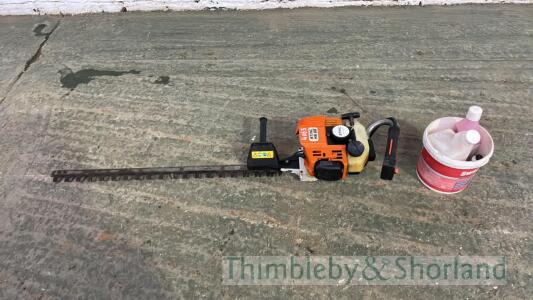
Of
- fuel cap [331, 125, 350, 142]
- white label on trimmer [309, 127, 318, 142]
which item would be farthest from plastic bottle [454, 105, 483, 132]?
white label on trimmer [309, 127, 318, 142]

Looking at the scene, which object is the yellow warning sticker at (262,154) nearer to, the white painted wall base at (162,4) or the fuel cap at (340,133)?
the fuel cap at (340,133)

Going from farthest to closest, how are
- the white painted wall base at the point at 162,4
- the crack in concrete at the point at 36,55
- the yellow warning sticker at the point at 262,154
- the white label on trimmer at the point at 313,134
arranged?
the white painted wall base at the point at 162,4, the crack in concrete at the point at 36,55, the yellow warning sticker at the point at 262,154, the white label on trimmer at the point at 313,134

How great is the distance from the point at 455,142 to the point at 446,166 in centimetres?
13

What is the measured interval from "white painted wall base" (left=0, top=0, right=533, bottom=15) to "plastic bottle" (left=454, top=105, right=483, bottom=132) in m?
2.09

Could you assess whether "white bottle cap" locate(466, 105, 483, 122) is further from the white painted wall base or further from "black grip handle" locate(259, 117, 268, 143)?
the white painted wall base

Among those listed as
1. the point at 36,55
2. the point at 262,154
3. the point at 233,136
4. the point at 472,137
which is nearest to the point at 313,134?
the point at 262,154

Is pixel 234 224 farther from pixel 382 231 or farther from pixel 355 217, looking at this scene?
pixel 382 231

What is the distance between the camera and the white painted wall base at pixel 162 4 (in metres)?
3.65

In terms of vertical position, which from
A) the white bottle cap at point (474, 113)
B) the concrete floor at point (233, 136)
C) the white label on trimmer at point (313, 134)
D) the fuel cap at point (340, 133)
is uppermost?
the white bottle cap at point (474, 113)

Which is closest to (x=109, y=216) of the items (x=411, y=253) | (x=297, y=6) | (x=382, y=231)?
(x=382, y=231)

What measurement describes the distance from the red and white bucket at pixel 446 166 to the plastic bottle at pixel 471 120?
0.08 metres

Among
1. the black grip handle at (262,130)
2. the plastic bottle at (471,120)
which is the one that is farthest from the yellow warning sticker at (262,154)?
the plastic bottle at (471,120)

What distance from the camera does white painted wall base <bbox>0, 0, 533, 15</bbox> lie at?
365cm

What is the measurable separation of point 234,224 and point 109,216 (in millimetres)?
692
